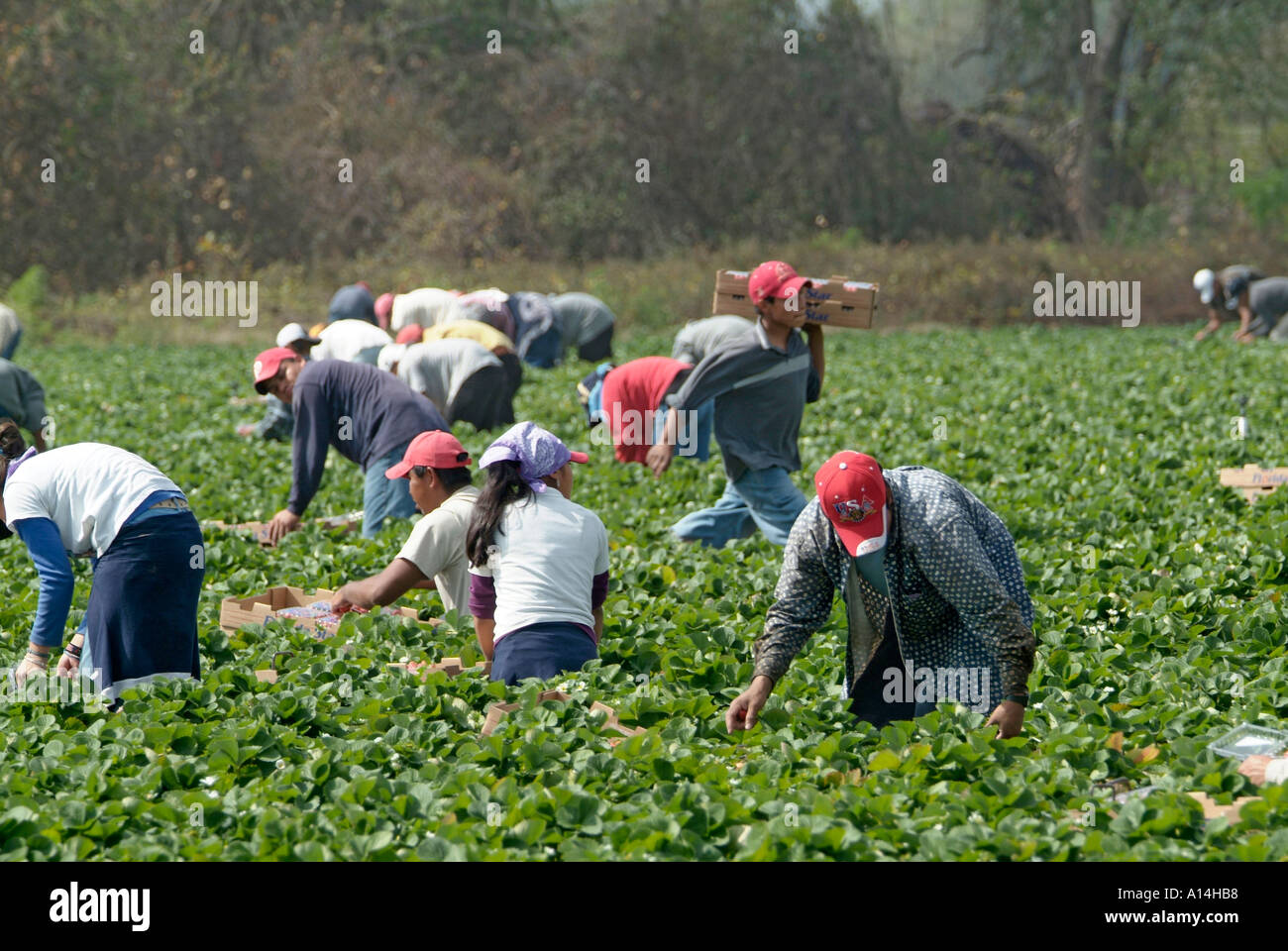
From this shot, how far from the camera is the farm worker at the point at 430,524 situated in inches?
230

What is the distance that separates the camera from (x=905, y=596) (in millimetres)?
4758

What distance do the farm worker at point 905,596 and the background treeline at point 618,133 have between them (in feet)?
94.6

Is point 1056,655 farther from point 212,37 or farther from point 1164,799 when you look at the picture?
point 212,37

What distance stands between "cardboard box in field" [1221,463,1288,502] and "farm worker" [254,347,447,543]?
203 inches

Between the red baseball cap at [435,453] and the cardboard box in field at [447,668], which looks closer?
the cardboard box in field at [447,668]

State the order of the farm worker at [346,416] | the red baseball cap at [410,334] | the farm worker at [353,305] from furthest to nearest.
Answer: the farm worker at [353,305] < the red baseball cap at [410,334] < the farm worker at [346,416]

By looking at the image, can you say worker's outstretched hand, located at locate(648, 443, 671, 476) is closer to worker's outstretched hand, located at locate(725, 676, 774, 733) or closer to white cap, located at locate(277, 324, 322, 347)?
worker's outstretched hand, located at locate(725, 676, 774, 733)

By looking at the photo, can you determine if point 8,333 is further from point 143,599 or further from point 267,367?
point 143,599

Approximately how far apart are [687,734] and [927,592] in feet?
3.10

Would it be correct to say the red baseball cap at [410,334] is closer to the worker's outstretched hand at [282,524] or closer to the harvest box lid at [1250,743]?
the worker's outstretched hand at [282,524]

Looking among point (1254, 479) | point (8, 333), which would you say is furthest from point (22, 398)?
point (1254, 479)

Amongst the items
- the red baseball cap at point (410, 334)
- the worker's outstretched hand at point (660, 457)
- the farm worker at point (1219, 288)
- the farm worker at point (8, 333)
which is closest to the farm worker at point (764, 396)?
the worker's outstretched hand at point (660, 457)

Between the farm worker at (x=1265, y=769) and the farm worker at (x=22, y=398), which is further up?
the farm worker at (x=22, y=398)

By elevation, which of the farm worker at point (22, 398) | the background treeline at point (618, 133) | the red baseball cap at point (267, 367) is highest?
the background treeline at point (618, 133)
